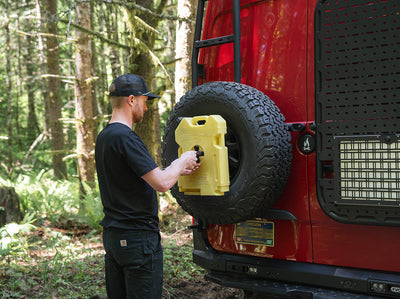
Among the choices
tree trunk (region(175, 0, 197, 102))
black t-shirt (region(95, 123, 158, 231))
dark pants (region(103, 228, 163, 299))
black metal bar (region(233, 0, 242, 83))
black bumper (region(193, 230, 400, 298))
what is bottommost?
black bumper (region(193, 230, 400, 298))

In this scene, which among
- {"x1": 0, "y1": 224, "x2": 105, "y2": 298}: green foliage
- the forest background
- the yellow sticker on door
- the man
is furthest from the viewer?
the forest background

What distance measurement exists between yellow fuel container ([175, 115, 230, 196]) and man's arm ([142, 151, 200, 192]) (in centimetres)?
11

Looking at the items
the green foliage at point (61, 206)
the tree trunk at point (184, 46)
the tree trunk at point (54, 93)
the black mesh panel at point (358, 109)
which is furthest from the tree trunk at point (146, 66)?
the tree trunk at point (54, 93)

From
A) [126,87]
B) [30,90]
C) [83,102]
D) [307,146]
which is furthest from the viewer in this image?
[30,90]

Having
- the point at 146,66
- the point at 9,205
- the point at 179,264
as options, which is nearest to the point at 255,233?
the point at 179,264

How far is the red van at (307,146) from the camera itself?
2506 mm

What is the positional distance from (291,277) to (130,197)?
1314mm

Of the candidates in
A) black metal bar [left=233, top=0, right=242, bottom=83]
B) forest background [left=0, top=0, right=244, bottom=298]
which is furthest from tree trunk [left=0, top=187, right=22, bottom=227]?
black metal bar [left=233, top=0, right=242, bottom=83]

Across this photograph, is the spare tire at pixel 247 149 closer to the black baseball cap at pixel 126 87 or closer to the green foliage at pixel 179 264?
the black baseball cap at pixel 126 87

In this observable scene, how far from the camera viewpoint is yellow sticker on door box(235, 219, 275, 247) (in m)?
3.09

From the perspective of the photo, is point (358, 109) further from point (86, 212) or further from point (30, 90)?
point (30, 90)

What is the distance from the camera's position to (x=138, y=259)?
8.43ft

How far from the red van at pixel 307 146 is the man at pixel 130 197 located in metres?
0.47

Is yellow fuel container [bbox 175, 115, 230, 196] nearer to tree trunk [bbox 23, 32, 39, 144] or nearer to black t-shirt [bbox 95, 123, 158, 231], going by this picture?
black t-shirt [bbox 95, 123, 158, 231]
